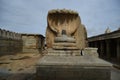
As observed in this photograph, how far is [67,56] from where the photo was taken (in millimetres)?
5848

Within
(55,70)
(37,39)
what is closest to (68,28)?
(55,70)

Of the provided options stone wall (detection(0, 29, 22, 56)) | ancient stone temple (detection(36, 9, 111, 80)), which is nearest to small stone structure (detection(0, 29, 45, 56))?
stone wall (detection(0, 29, 22, 56))

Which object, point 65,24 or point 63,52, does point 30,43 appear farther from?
point 63,52

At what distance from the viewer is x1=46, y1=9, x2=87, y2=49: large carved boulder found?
26.0 ft

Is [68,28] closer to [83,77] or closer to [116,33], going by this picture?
[83,77]

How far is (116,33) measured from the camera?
14398 millimetres

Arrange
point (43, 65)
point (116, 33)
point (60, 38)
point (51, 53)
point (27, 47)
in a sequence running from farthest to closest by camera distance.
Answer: point (27, 47)
point (116, 33)
point (60, 38)
point (51, 53)
point (43, 65)

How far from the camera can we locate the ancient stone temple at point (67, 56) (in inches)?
170

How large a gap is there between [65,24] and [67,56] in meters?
2.50

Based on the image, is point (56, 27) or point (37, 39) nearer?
point (56, 27)

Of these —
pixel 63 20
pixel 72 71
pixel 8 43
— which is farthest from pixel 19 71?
pixel 8 43

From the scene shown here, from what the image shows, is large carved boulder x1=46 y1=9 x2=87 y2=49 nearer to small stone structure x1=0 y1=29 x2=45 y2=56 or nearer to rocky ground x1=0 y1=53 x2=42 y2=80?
rocky ground x1=0 y1=53 x2=42 y2=80

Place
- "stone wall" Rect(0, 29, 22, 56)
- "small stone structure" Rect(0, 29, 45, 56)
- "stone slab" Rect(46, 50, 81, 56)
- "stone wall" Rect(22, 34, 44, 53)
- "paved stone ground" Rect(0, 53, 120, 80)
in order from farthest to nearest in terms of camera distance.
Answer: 1. "stone wall" Rect(22, 34, 44, 53)
2. "small stone structure" Rect(0, 29, 45, 56)
3. "stone wall" Rect(0, 29, 22, 56)
4. "paved stone ground" Rect(0, 53, 120, 80)
5. "stone slab" Rect(46, 50, 81, 56)

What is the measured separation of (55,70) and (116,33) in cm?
1132
